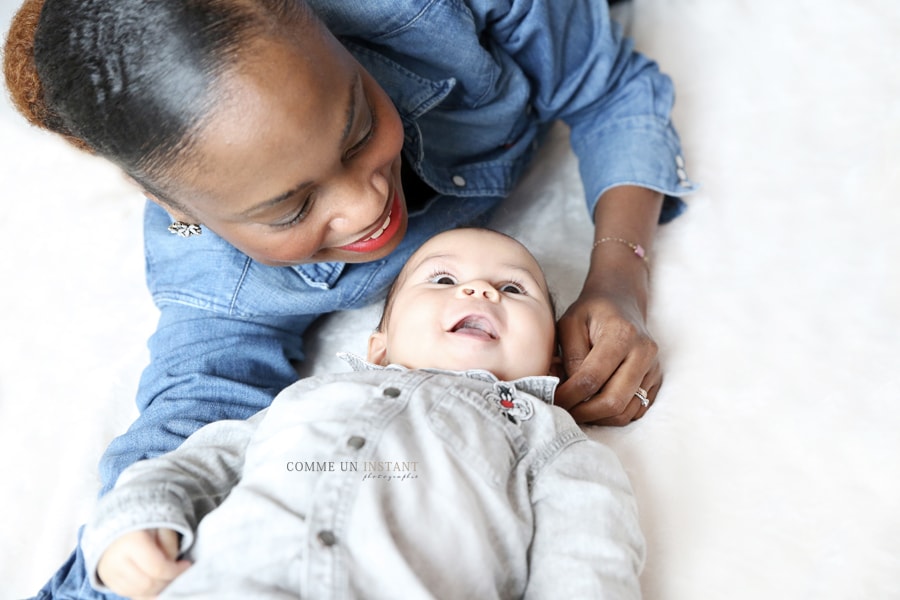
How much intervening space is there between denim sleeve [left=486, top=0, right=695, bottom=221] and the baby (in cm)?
47

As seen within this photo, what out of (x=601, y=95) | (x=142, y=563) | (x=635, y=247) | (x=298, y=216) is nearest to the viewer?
(x=142, y=563)

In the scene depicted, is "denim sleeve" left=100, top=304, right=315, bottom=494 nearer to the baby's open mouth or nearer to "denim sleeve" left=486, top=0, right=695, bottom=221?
the baby's open mouth

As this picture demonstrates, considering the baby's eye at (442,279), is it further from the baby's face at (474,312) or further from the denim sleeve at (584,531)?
the denim sleeve at (584,531)

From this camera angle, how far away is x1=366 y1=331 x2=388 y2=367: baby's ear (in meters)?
A: 1.19

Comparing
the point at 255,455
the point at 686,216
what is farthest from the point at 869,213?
the point at 255,455

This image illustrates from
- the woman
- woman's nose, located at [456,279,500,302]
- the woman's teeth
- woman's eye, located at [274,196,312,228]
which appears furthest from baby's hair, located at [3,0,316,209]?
woman's nose, located at [456,279,500,302]

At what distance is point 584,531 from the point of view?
2.91 ft

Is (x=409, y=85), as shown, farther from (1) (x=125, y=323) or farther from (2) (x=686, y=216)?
(1) (x=125, y=323)

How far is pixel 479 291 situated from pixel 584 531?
328 mm

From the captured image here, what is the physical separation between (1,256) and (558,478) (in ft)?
3.92

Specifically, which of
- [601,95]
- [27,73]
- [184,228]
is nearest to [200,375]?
[184,228]

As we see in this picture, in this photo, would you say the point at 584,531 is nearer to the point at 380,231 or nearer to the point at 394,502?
the point at 394,502

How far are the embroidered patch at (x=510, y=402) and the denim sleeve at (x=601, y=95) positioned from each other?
0.53 m

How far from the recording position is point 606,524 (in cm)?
→ 89
